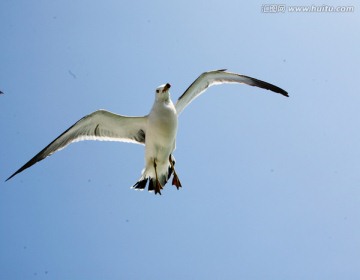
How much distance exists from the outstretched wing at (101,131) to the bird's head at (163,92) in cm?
81

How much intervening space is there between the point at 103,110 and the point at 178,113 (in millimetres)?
1440

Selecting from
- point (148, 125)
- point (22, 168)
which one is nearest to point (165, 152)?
point (148, 125)

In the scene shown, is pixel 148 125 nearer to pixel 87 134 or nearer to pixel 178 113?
pixel 178 113

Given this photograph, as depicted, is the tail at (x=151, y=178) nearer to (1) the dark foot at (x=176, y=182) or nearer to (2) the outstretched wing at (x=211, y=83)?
(1) the dark foot at (x=176, y=182)

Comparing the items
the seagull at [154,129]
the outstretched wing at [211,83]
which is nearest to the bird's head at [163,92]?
the seagull at [154,129]

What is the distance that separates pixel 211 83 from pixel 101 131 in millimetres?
2406

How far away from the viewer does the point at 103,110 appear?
938 cm

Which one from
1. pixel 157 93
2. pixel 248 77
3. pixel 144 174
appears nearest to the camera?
pixel 157 93

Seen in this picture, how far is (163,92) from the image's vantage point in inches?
340

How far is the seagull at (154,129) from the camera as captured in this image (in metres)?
8.72

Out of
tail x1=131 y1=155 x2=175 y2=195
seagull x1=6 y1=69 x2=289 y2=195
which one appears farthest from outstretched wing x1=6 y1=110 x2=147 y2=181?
tail x1=131 y1=155 x2=175 y2=195

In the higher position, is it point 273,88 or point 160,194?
point 273,88

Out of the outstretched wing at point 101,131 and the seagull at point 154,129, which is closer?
the seagull at point 154,129

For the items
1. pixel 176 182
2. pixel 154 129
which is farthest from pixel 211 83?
pixel 176 182
